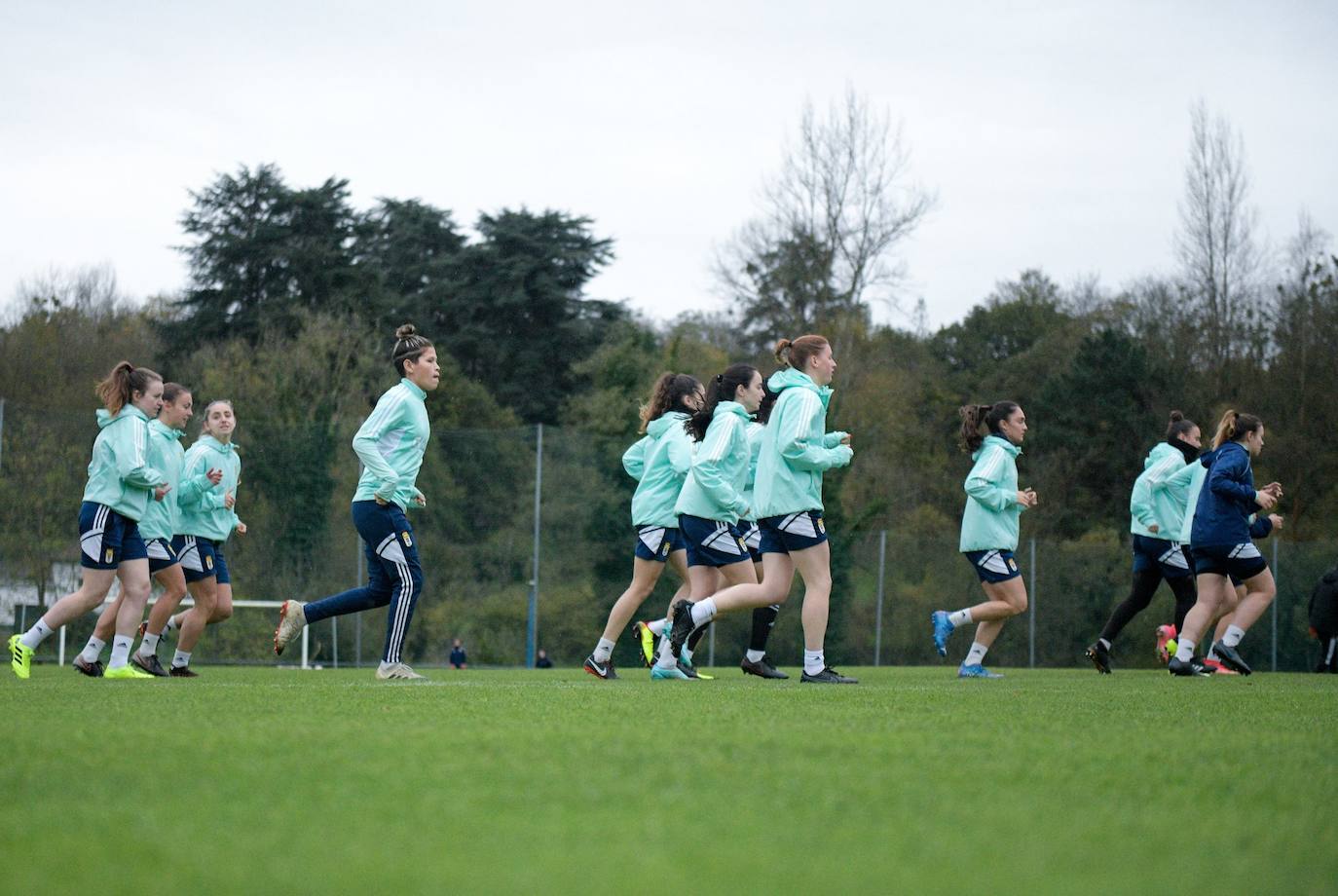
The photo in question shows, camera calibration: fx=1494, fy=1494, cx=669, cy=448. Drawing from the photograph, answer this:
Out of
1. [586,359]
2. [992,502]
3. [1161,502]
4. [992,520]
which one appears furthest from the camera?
[586,359]

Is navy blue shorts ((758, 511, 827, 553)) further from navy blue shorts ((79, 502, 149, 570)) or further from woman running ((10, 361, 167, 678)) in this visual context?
navy blue shorts ((79, 502, 149, 570))

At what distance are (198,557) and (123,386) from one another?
71.5 inches

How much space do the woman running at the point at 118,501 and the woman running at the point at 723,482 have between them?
3.44 meters

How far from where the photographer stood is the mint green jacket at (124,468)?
30.4 feet

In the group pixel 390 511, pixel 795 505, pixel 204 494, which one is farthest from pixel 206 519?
pixel 795 505

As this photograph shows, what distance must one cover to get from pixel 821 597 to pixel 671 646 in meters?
1.03

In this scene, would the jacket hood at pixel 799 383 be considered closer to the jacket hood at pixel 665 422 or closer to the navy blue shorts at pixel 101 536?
the jacket hood at pixel 665 422

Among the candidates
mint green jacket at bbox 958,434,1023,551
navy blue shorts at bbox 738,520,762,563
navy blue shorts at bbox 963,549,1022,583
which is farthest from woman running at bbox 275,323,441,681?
navy blue shorts at bbox 963,549,1022,583

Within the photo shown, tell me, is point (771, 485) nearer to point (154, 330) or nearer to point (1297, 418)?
point (1297, 418)

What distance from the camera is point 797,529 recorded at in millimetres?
9203

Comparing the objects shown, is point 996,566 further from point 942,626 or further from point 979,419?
point 979,419

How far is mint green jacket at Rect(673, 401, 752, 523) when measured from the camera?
9.85 meters

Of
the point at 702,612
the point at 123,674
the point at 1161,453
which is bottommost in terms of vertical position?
the point at 123,674

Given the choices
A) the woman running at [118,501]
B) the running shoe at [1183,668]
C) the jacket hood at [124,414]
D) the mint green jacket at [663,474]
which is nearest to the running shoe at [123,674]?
the woman running at [118,501]
